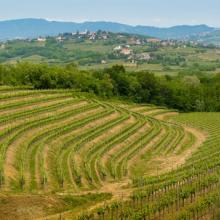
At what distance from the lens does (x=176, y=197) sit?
33.8m

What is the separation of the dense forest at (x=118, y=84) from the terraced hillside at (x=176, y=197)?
1927 inches

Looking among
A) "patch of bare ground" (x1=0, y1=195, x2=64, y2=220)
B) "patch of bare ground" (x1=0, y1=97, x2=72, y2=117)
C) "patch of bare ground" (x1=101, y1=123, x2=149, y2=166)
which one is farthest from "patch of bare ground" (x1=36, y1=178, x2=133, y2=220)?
"patch of bare ground" (x1=0, y1=97, x2=72, y2=117)

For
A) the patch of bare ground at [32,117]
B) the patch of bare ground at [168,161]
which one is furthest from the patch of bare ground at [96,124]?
the patch of bare ground at [168,161]

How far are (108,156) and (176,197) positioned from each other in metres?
18.6

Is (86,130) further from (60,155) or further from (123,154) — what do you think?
(60,155)

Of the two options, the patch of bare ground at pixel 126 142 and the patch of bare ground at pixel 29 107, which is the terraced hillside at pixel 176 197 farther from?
the patch of bare ground at pixel 29 107

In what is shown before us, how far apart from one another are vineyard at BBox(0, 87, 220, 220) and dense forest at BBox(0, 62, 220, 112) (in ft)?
35.9

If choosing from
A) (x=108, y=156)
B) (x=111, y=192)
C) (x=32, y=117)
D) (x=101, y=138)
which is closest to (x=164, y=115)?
(x=101, y=138)

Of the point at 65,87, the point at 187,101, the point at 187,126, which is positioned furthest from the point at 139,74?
the point at 187,126

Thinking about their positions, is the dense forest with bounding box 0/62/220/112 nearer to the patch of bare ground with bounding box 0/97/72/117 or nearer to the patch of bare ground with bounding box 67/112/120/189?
the patch of bare ground with bounding box 0/97/72/117

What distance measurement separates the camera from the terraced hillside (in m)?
30.2

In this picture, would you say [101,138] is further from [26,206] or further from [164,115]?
[164,115]

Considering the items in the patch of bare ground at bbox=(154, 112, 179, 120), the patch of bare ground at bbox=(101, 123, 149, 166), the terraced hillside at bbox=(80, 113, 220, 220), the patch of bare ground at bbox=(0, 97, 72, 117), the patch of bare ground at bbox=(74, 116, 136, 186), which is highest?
the patch of bare ground at bbox=(0, 97, 72, 117)

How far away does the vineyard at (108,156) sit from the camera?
1315 inches
